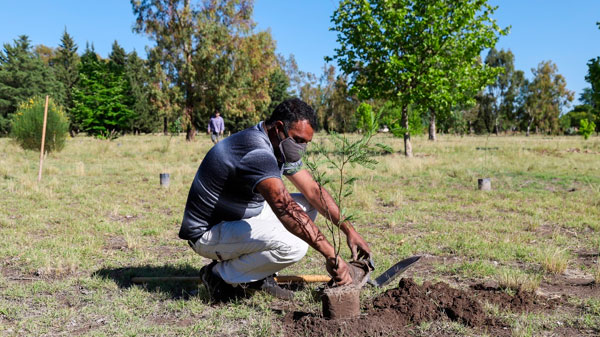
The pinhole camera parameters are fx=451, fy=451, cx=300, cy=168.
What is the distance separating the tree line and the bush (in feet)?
23.0

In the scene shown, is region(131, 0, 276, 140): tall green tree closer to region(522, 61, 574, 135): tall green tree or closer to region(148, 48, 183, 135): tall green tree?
region(148, 48, 183, 135): tall green tree

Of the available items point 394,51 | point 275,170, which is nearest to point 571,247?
point 275,170

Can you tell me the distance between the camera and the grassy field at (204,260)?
3.32m

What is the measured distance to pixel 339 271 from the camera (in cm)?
298

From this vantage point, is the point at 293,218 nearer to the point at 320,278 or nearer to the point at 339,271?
the point at 339,271

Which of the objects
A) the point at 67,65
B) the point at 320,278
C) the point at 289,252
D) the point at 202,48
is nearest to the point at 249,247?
the point at 289,252

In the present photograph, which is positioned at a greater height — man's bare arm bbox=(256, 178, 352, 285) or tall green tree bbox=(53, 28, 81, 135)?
tall green tree bbox=(53, 28, 81, 135)

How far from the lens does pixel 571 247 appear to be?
17.3 ft

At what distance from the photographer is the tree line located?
1614 centimetres

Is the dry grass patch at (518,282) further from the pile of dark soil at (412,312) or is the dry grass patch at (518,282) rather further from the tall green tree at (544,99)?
the tall green tree at (544,99)

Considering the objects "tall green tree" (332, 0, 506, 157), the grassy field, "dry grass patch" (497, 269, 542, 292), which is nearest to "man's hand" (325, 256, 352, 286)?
the grassy field

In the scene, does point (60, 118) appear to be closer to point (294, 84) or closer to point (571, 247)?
point (571, 247)

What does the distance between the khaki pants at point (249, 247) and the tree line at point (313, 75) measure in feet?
3.02

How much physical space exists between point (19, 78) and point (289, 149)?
46.3 m
